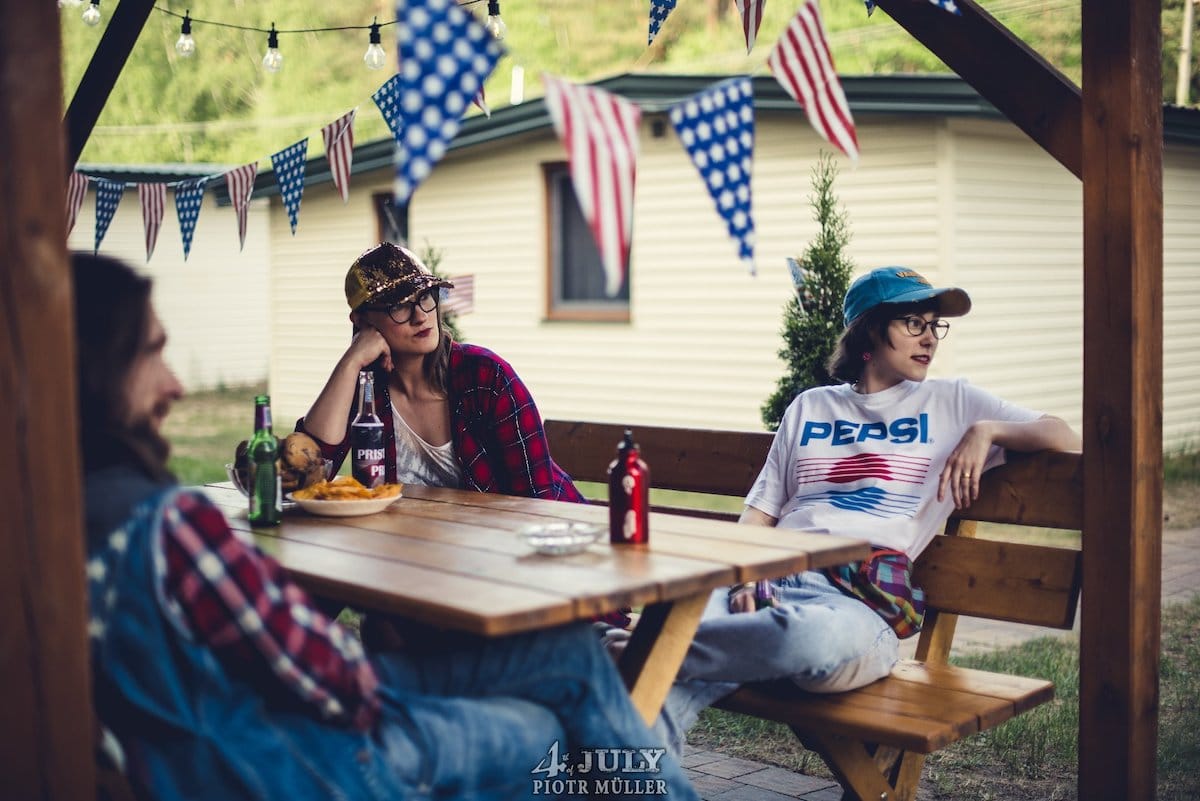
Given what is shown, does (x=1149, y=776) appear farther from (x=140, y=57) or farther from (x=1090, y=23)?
(x=140, y=57)

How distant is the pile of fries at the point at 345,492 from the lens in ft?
11.5

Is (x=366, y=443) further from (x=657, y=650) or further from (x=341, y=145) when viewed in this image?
(x=341, y=145)

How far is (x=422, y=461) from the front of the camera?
4109 millimetres

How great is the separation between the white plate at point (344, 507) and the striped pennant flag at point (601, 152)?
4.02ft

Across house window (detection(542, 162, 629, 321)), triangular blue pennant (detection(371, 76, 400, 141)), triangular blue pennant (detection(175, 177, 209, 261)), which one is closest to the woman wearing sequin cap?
triangular blue pennant (detection(371, 76, 400, 141))

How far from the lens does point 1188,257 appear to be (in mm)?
13297

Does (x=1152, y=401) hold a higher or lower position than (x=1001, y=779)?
higher

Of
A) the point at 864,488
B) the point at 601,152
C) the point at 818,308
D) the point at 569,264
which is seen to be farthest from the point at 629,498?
the point at 569,264

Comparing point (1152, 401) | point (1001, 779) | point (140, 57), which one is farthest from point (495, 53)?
point (140, 57)

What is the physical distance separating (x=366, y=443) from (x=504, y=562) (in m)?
1.01

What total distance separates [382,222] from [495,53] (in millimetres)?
13309

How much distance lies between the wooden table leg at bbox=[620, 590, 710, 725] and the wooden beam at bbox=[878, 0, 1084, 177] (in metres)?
1.54

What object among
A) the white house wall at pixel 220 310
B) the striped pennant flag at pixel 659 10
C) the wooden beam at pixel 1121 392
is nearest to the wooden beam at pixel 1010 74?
the wooden beam at pixel 1121 392

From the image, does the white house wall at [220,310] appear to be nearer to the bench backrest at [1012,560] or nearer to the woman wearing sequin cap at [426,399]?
the woman wearing sequin cap at [426,399]
